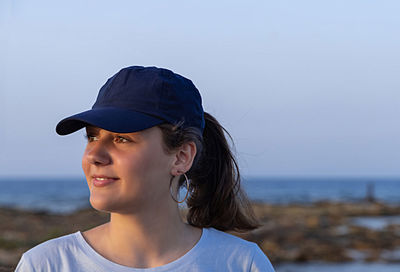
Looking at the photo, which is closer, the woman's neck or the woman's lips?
the woman's lips

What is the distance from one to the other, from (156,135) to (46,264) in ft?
1.84

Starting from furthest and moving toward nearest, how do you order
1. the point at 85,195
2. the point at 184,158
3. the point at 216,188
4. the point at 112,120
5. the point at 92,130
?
the point at 85,195 < the point at 216,188 < the point at 184,158 < the point at 92,130 < the point at 112,120

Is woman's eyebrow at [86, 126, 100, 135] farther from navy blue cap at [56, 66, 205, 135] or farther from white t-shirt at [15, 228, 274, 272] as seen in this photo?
white t-shirt at [15, 228, 274, 272]

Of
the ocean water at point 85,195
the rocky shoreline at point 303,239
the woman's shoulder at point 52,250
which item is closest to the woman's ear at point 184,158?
the woman's shoulder at point 52,250

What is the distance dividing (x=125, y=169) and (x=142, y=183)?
0.07 meters

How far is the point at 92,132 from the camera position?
1.96 m

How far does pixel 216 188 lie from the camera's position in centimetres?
241

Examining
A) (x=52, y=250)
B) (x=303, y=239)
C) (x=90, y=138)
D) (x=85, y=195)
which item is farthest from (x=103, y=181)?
(x=85, y=195)

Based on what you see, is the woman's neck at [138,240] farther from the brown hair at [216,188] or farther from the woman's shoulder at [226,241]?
the brown hair at [216,188]

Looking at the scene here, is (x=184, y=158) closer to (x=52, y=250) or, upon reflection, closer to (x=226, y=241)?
(x=226, y=241)

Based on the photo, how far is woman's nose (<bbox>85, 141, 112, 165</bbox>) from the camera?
1.87 m

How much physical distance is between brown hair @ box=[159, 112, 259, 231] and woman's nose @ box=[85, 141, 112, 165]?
51cm

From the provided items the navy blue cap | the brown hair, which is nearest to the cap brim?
the navy blue cap

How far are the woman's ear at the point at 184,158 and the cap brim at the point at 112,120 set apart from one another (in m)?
0.16
